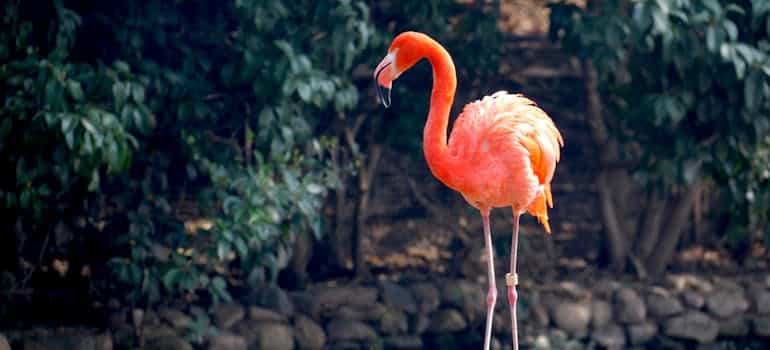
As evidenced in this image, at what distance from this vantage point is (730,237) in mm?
6711

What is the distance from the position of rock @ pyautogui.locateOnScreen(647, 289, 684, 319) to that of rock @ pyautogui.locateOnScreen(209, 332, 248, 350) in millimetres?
2405

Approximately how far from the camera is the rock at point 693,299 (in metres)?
6.67

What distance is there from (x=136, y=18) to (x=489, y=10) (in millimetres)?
2078

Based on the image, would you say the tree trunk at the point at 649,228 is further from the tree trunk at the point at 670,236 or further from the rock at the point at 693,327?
the rock at the point at 693,327

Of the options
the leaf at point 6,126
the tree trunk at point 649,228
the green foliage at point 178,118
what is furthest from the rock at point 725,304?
the leaf at point 6,126

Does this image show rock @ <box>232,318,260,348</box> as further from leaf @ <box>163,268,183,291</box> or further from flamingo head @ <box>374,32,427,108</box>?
flamingo head @ <box>374,32,427,108</box>

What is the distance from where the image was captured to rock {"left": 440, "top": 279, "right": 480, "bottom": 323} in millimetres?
6410

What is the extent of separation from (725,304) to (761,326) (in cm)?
25

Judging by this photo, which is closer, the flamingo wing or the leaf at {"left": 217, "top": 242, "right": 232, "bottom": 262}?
the flamingo wing

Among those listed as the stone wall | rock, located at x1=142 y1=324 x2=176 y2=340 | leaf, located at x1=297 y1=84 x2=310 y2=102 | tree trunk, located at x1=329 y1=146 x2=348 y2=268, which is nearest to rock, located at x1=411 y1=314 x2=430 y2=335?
the stone wall

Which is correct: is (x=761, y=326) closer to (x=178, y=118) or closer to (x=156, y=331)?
(x=156, y=331)

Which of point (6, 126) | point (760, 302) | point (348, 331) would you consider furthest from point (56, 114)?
point (760, 302)

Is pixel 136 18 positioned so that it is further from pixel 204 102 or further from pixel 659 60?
pixel 659 60

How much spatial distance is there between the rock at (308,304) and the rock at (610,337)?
1.60 m
